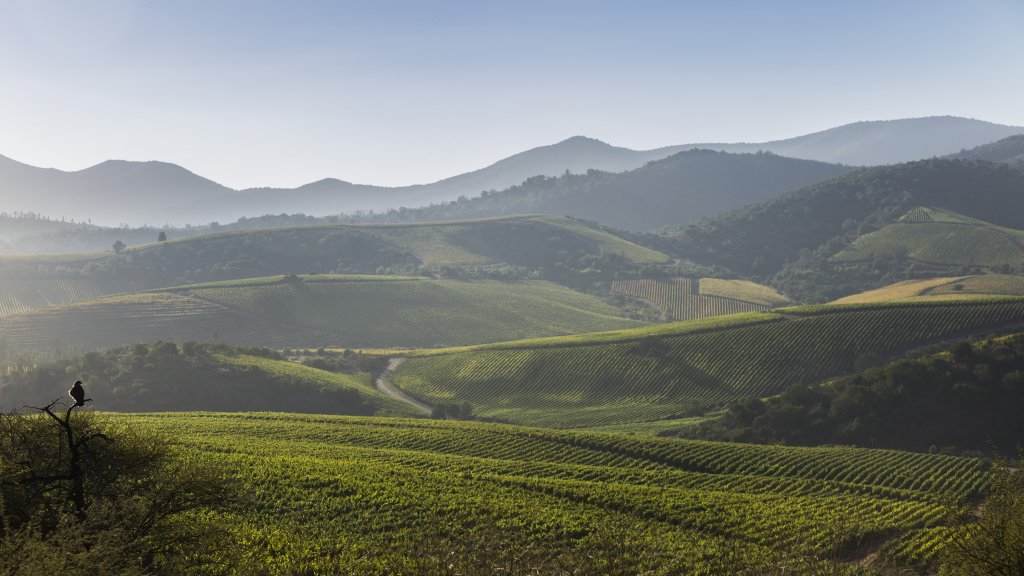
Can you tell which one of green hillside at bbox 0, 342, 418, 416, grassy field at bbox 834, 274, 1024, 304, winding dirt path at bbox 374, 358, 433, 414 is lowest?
winding dirt path at bbox 374, 358, 433, 414

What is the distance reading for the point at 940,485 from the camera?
56781 millimetres

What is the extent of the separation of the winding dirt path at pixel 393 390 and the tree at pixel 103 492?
8470cm

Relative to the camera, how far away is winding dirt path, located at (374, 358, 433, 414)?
113 metres

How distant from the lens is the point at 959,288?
170m

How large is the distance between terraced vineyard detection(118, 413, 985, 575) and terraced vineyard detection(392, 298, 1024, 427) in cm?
3670

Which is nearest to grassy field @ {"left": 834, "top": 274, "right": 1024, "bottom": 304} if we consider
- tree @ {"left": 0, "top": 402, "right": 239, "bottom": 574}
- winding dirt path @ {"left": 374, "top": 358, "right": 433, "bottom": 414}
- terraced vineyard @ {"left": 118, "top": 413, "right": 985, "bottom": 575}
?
winding dirt path @ {"left": 374, "top": 358, "right": 433, "bottom": 414}

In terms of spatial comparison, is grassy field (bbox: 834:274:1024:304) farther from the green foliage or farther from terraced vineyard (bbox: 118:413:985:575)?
terraced vineyard (bbox: 118:413:985:575)

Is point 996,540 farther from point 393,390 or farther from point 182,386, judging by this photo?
point 393,390

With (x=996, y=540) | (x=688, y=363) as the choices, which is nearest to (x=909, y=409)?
(x=688, y=363)

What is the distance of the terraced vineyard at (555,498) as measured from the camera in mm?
28000

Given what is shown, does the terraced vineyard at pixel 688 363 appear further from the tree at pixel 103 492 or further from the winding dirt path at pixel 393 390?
the tree at pixel 103 492

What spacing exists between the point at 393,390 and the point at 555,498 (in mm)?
85005

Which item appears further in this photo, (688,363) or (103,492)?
(688,363)

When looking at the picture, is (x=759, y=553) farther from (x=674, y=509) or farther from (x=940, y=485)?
(x=940, y=485)
